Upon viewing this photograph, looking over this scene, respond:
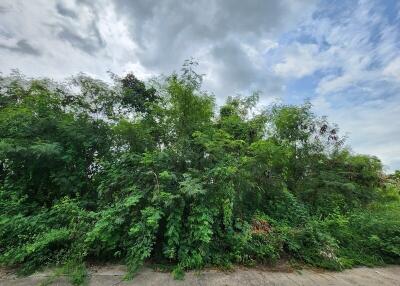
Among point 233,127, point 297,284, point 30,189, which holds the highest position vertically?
point 233,127

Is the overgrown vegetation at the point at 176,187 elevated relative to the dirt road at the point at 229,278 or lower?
elevated

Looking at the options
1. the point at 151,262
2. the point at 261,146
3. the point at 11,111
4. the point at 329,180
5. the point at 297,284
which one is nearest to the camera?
the point at 297,284

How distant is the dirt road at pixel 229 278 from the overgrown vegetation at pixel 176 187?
0.61 ft

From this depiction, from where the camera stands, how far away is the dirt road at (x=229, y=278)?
12.5 feet

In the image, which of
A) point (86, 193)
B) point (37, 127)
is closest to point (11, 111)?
point (37, 127)

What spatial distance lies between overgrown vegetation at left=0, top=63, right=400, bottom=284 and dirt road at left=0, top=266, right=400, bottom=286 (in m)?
0.19

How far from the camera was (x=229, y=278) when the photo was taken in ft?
13.0

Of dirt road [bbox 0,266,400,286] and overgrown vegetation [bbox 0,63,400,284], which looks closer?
dirt road [bbox 0,266,400,286]

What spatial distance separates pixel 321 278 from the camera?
165 inches

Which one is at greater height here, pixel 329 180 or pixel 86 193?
pixel 329 180

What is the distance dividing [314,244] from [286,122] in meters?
3.40

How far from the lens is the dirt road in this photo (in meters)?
3.80

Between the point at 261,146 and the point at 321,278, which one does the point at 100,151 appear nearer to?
the point at 261,146

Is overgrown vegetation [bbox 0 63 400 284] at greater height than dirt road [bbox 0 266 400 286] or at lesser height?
greater
